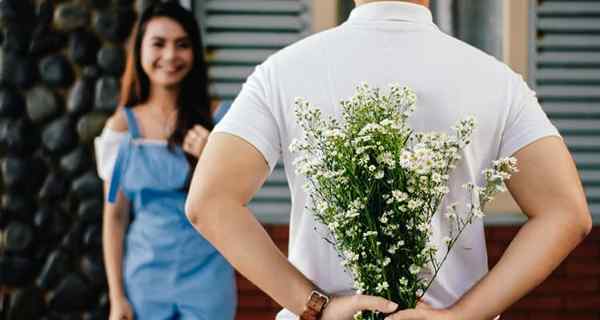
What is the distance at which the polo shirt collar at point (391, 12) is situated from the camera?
198 cm

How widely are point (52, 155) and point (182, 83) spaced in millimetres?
1470

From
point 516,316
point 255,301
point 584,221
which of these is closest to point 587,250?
point 516,316

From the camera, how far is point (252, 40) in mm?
4957

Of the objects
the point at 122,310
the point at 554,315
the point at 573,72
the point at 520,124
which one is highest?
the point at 520,124

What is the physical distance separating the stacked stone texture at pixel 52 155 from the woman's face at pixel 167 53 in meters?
1.19

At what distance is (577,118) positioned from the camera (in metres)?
5.04

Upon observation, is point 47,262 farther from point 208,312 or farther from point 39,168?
point 208,312

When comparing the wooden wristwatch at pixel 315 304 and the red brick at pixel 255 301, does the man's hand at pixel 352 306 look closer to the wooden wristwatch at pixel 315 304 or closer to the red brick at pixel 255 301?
the wooden wristwatch at pixel 315 304

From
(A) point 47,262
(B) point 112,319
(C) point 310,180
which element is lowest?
(A) point 47,262

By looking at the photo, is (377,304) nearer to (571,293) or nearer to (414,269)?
(414,269)

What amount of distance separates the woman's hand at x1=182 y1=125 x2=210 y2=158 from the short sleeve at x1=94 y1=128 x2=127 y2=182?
0.87ft

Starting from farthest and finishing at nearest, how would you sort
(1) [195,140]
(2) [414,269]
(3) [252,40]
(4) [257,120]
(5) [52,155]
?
(5) [52,155] < (3) [252,40] < (1) [195,140] < (4) [257,120] < (2) [414,269]

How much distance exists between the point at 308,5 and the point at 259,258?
316cm

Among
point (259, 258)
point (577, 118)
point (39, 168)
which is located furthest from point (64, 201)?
point (259, 258)
